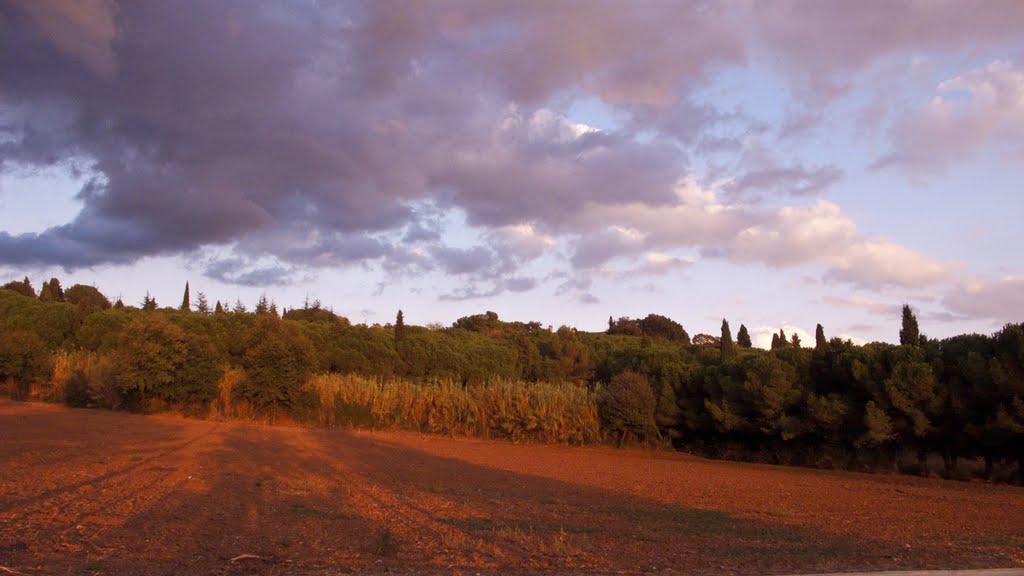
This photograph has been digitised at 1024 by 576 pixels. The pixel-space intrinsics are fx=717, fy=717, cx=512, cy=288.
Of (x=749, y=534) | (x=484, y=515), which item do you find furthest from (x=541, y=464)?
(x=749, y=534)

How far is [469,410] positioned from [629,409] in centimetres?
769

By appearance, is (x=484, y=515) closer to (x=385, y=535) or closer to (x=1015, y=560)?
(x=385, y=535)

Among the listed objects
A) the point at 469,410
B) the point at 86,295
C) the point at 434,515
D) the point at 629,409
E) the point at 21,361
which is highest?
the point at 86,295

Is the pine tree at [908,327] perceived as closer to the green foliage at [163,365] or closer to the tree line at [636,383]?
the tree line at [636,383]

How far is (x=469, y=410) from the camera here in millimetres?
34594

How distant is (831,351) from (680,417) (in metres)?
7.45

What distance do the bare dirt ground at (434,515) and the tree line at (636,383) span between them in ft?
7.76

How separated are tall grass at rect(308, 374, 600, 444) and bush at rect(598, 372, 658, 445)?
2.61 feet

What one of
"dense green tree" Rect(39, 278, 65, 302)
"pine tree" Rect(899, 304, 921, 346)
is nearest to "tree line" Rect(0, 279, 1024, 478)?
"pine tree" Rect(899, 304, 921, 346)

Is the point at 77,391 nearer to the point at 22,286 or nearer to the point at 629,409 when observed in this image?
the point at 629,409

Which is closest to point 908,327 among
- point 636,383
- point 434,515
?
point 636,383

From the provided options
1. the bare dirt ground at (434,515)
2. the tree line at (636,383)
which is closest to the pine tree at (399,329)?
the tree line at (636,383)

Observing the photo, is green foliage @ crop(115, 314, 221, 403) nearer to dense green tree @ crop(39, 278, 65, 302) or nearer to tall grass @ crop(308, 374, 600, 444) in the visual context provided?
tall grass @ crop(308, 374, 600, 444)

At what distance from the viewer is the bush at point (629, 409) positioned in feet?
106
